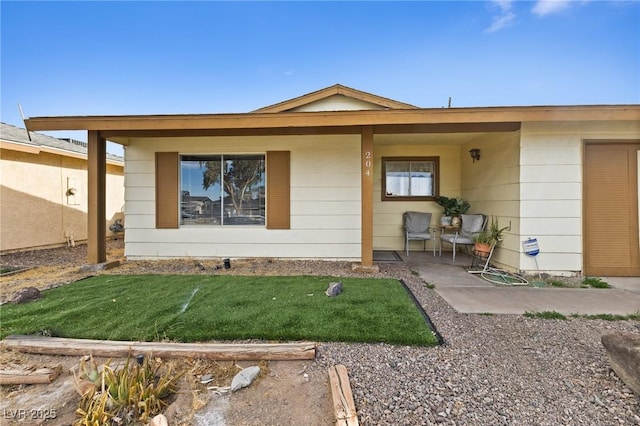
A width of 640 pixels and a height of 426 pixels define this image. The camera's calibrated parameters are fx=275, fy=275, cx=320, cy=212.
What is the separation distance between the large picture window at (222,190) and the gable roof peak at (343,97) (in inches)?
51.6

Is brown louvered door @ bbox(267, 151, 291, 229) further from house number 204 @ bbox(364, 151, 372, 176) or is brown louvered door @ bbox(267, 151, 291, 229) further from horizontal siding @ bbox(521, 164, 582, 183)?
horizontal siding @ bbox(521, 164, 582, 183)

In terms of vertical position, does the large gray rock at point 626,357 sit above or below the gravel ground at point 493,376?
above

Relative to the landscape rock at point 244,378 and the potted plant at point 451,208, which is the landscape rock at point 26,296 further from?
the potted plant at point 451,208

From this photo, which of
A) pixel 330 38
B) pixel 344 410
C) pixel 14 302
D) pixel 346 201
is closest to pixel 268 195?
pixel 346 201

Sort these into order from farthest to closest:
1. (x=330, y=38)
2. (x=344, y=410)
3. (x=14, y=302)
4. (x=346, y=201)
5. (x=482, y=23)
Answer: (x=330, y=38)
(x=482, y=23)
(x=346, y=201)
(x=14, y=302)
(x=344, y=410)

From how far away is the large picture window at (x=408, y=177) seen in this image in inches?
259

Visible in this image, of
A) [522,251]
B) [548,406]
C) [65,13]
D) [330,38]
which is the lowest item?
[548,406]

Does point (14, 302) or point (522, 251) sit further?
point (522, 251)

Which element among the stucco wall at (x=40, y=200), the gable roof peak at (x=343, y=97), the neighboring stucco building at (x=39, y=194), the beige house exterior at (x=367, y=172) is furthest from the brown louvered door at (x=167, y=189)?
the stucco wall at (x=40, y=200)

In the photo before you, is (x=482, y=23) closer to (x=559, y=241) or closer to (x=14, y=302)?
Answer: (x=559, y=241)

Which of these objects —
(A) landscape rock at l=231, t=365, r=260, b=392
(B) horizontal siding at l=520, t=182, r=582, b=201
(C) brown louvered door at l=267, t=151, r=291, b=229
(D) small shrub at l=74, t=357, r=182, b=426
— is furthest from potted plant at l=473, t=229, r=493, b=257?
(D) small shrub at l=74, t=357, r=182, b=426

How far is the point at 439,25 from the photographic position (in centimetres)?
713

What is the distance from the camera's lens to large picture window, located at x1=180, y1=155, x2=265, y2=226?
548 centimetres

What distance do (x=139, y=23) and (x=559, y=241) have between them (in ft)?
34.4
